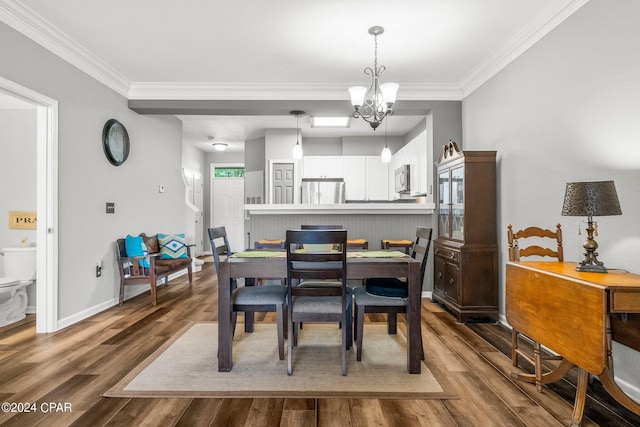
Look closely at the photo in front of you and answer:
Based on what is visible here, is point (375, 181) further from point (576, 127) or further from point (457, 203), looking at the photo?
point (576, 127)

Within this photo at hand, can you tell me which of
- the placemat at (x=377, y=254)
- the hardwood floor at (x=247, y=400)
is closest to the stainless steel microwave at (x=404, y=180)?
the hardwood floor at (x=247, y=400)

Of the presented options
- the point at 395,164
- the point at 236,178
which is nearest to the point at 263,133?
the point at 236,178

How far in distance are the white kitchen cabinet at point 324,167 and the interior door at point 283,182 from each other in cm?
36

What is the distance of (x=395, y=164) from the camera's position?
21.0 feet

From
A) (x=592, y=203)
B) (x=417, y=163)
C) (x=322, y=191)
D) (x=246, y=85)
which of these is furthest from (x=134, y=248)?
(x=592, y=203)

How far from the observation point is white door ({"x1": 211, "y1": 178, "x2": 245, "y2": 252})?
8094 millimetres

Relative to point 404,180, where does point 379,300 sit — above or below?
below

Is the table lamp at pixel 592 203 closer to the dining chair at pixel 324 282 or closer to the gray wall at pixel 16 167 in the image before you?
the dining chair at pixel 324 282

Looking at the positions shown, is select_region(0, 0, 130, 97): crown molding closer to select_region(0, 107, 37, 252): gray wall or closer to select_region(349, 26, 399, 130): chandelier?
Result: select_region(0, 107, 37, 252): gray wall

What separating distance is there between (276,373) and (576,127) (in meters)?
2.63

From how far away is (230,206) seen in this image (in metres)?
8.15

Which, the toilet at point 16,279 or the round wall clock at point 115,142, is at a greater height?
the round wall clock at point 115,142

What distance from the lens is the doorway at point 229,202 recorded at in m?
8.09

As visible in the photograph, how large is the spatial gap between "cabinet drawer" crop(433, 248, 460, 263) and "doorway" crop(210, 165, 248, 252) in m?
5.36
